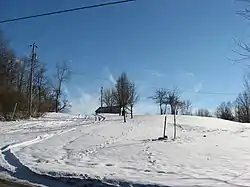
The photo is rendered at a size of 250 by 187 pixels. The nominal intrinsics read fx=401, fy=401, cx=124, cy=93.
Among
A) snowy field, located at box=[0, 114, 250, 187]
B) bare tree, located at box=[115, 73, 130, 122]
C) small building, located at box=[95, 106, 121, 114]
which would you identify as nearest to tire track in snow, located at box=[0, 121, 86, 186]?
snowy field, located at box=[0, 114, 250, 187]

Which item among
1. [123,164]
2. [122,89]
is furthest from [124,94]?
[123,164]

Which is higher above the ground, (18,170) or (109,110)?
(109,110)

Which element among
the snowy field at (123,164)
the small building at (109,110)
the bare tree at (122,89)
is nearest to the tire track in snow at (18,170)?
the snowy field at (123,164)

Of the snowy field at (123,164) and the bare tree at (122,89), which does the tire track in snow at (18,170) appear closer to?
the snowy field at (123,164)

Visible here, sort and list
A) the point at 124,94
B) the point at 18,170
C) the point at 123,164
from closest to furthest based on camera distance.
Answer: the point at 18,170 → the point at 123,164 → the point at 124,94

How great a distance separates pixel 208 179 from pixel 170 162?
391 cm

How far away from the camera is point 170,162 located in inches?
575

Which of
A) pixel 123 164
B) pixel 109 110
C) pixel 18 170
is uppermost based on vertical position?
pixel 109 110

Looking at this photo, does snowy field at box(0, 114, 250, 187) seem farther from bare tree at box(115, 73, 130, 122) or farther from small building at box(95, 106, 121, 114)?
small building at box(95, 106, 121, 114)

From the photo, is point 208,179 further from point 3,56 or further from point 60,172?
point 3,56

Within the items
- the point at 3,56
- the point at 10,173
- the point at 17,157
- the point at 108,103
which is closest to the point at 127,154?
the point at 17,157

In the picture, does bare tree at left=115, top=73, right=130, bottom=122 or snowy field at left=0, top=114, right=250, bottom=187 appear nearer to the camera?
snowy field at left=0, top=114, right=250, bottom=187

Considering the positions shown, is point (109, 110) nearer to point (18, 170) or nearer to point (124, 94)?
point (124, 94)

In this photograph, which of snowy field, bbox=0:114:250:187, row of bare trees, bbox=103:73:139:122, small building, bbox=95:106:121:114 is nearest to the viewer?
snowy field, bbox=0:114:250:187
